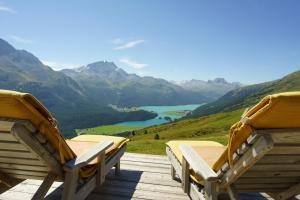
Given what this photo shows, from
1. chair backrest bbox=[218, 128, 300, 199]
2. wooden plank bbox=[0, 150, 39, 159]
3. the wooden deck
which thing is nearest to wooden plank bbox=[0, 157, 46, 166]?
wooden plank bbox=[0, 150, 39, 159]

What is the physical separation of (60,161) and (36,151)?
72 centimetres

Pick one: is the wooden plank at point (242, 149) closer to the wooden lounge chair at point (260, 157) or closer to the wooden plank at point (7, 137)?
the wooden lounge chair at point (260, 157)

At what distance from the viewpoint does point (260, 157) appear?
3697mm

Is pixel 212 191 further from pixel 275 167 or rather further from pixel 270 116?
pixel 270 116

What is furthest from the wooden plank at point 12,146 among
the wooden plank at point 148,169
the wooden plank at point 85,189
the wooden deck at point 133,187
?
the wooden plank at point 148,169

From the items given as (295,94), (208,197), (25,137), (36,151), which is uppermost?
(295,94)

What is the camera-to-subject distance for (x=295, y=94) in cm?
322

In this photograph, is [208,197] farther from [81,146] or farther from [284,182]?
[81,146]

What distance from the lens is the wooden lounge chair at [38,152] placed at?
362 centimetres

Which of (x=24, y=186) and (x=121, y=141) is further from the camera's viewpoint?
(x=121, y=141)

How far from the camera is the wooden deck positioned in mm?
6504

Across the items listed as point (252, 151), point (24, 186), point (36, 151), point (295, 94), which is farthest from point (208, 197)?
point (24, 186)

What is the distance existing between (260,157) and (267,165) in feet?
2.08

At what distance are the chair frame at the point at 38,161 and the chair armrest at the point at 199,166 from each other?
1691mm
